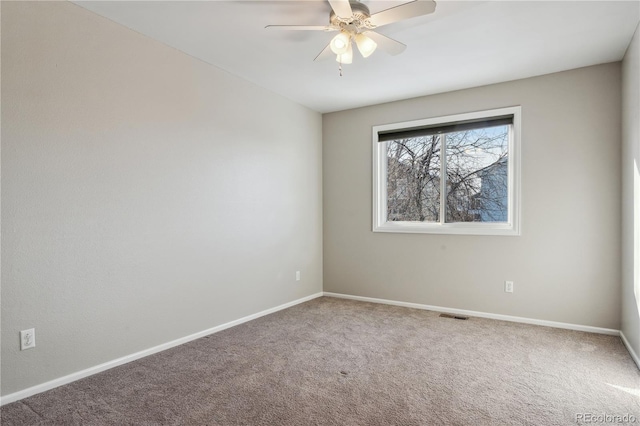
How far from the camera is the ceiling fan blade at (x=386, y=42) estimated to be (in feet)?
7.79

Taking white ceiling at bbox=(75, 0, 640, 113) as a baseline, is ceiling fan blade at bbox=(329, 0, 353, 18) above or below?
below

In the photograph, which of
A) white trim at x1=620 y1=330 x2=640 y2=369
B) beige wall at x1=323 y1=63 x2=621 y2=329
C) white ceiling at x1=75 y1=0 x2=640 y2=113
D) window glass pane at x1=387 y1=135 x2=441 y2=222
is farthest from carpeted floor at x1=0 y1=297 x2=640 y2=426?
white ceiling at x1=75 y1=0 x2=640 y2=113

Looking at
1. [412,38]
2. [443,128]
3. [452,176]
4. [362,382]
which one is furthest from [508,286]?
[412,38]

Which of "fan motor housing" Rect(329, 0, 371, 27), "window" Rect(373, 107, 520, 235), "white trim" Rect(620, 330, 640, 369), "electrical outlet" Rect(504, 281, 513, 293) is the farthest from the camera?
"window" Rect(373, 107, 520, 235)

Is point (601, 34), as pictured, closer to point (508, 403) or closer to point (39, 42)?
point (508, 403)

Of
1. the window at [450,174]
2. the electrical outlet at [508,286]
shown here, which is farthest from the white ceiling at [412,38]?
the electrical outlet at [508,286]

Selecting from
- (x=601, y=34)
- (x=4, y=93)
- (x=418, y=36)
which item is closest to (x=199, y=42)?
(x=4, y=93)

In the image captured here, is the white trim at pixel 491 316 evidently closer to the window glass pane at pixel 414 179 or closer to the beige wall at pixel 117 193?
the window glass pane at pixel 414 179

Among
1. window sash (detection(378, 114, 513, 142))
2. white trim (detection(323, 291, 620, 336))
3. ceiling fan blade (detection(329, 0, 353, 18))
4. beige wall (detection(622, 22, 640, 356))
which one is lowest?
white trim (detection(323, 291, 620, 336))

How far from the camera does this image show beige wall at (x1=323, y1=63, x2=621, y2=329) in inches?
128

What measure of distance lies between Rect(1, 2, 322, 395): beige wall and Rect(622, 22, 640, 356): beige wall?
3258 millimetres

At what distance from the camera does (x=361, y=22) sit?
2.28m

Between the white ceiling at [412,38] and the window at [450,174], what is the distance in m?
0.50

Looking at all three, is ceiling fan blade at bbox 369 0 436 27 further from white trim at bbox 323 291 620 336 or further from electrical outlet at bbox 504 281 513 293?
white trim at bbox 323 291 620 336
